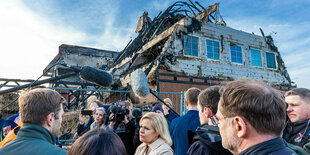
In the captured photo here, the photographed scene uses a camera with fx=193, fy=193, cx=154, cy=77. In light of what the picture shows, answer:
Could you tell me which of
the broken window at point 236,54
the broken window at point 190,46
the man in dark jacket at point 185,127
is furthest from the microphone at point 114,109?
the broken window at point 236,54

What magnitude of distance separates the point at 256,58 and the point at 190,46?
572 centimetres

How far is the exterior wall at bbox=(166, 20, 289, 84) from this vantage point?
11.3 m

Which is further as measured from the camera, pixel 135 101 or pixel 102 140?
pixel 135 101

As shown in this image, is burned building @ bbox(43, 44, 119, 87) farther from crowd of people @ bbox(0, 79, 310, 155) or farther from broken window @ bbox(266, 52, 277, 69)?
crowd of people @ bbox(0, 79, 310, 155)

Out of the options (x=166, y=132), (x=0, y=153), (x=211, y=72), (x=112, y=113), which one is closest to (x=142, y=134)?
(x=166, y=132)

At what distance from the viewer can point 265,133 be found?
1.15 meters

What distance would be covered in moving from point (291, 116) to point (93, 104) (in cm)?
370

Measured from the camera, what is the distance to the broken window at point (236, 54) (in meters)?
13.1

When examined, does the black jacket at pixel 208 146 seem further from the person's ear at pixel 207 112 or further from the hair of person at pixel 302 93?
the hair of person at pixel 302 93

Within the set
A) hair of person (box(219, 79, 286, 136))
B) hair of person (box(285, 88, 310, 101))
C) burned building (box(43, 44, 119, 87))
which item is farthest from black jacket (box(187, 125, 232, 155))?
burned building (box(43, 44, 119, 87))

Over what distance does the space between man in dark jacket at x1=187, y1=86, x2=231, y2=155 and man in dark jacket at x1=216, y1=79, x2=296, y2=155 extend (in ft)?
1.63

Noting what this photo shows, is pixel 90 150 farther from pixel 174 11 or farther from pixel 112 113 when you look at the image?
pixel 174 11

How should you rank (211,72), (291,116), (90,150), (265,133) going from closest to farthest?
(265,133) < (90,150) < (291,116) < (211,72)

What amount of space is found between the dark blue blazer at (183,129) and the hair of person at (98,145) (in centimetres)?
169
